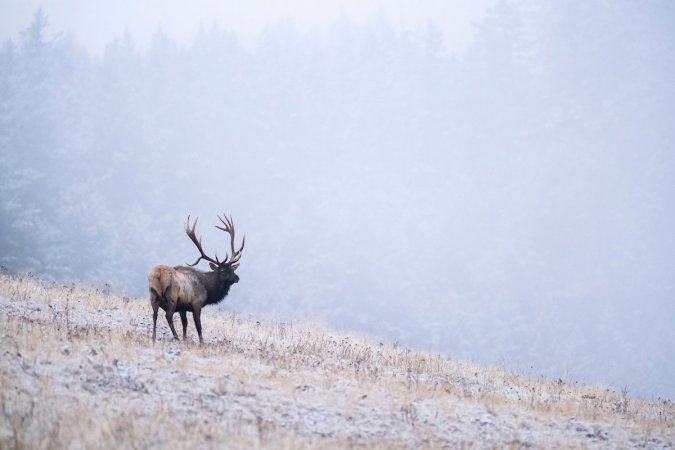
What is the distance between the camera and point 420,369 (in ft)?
37.3

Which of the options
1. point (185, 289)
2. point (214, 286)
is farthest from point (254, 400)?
point (214, 286)

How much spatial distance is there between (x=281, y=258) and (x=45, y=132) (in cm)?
1971

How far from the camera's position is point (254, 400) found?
7527 mm

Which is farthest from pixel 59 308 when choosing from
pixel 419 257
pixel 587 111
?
pixel 587 111

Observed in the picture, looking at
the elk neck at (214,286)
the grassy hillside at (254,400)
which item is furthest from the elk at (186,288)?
the grassy hillside at (254,400)

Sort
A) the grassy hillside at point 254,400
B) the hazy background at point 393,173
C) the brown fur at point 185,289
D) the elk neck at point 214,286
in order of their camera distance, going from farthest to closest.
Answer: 1. the hazy background at point 393,173
2. the elk neck at point 214,286
3. the brown fur at point 185,289
4. the grassy hillside at point 254,400

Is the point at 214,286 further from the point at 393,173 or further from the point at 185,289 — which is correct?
the point at 393,173

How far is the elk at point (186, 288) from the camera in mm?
10523

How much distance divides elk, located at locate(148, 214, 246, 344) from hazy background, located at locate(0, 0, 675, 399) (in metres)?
24.1

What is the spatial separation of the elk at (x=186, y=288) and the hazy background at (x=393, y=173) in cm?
2413

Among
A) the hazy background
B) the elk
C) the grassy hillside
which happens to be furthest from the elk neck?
the hazy background

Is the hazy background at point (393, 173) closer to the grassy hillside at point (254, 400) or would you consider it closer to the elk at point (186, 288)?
the elk at point (186, 288)

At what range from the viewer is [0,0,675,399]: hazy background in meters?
37.5

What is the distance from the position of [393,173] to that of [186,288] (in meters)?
36.1
